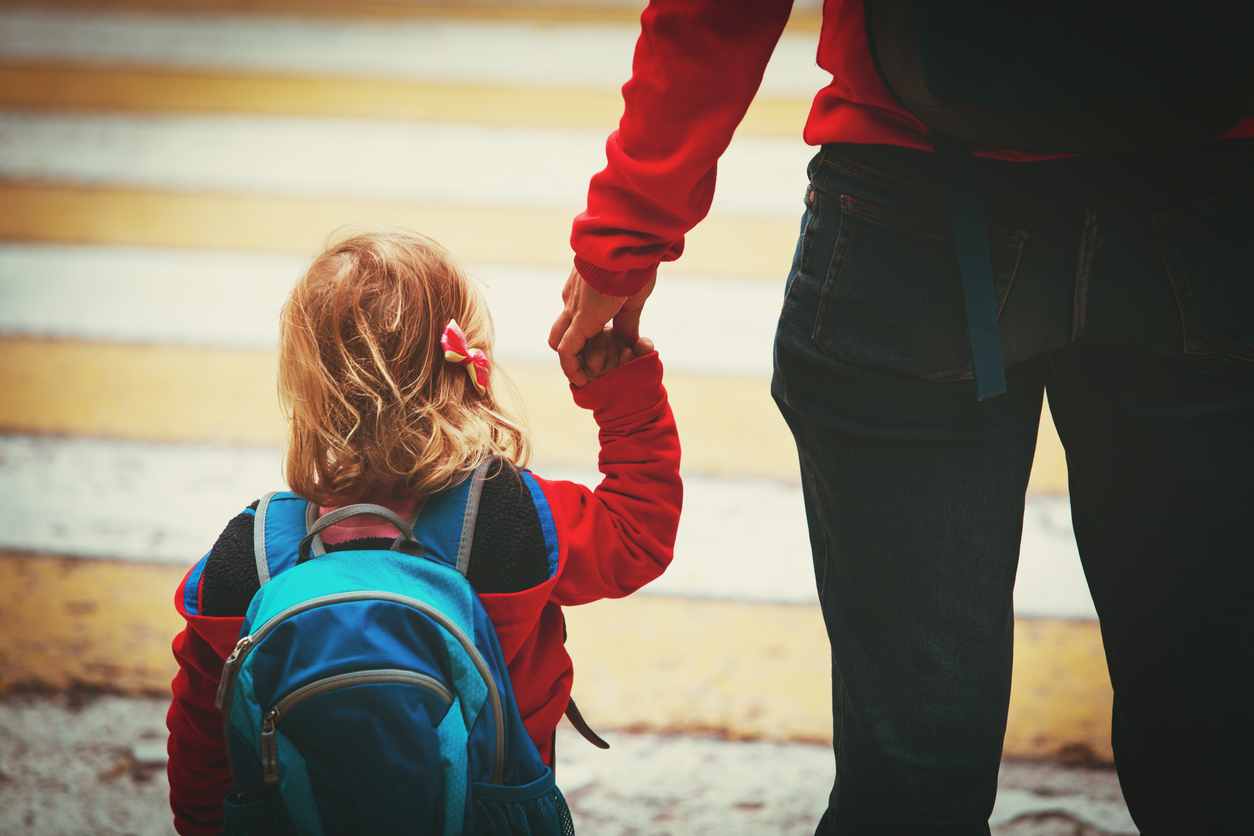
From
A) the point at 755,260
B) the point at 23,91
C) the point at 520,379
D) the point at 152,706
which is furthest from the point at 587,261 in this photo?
the point at 23,91

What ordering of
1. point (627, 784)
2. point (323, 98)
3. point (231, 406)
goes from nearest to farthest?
point (627, 784) → point (231, 406) → point (323, 98)

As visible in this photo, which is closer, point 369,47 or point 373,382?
point 373,382

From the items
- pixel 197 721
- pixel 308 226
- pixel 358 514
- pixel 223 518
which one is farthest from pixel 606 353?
pixel 308 226

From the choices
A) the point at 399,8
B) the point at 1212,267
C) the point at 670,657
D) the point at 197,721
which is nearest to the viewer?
the point at 1212,267

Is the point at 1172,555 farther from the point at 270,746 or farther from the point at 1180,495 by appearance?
the point at 270,746

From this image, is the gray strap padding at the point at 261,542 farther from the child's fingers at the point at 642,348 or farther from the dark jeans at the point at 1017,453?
the dark jeans at the point at 1017,453

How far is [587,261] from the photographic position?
151 centimetres

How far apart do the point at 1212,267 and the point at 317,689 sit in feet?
3.52

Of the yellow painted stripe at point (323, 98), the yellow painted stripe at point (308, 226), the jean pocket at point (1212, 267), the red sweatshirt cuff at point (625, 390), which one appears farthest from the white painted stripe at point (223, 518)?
the yellow painted stripe at point (323, 98)

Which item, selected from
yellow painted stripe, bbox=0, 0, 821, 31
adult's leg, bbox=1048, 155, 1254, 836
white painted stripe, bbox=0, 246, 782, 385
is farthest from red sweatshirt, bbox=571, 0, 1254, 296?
yellow painted stripe, bbox=0, 0, 821, 31

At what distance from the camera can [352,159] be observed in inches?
207

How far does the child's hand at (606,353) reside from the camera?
1.73 meters

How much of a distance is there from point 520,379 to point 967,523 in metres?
2.68

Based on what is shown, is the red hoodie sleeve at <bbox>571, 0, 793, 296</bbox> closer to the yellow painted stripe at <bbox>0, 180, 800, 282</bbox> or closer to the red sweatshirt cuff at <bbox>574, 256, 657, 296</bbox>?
the red sweatshirt cuff at <bbox>574, 256, 657, 296</bbox>
